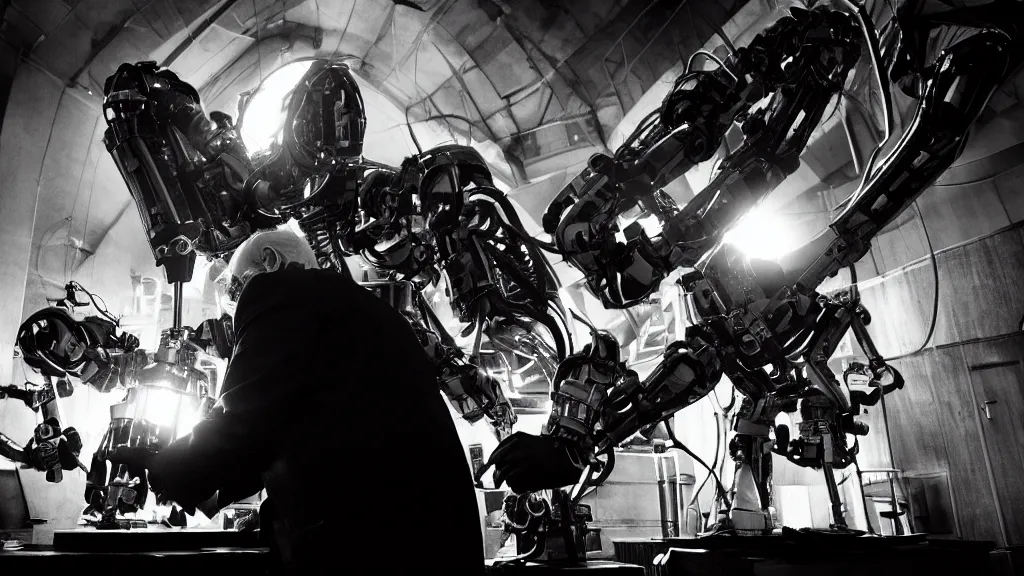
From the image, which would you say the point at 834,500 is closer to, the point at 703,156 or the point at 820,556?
the point at 820,556

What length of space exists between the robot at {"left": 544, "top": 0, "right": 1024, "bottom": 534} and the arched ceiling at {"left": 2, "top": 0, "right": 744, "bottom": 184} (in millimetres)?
1985

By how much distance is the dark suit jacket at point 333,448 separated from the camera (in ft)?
3.58

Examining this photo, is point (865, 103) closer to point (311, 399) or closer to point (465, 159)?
A: point (465, 159)

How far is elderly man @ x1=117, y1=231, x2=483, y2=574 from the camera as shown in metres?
1.09

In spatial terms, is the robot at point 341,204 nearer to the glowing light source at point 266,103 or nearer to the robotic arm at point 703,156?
the robotic arm at point 703,156

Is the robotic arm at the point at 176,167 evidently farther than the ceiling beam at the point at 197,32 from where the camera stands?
No

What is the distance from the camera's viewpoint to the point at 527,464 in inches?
81.5

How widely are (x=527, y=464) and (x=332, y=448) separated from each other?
1.02 m

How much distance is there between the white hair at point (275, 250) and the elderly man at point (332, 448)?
0.51 metres

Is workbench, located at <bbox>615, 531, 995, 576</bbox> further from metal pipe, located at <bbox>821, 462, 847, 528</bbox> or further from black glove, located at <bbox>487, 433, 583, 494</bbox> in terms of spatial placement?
black glove, located at <bbox>487, 433, 583, 494</bbox>

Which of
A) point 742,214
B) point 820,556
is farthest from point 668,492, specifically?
point 820,556

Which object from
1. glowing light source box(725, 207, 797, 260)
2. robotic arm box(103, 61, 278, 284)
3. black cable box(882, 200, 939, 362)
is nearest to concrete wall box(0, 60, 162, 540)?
robotic arm box(103, 61, 278, 284)

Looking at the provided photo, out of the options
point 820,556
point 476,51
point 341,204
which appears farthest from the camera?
point 476,51

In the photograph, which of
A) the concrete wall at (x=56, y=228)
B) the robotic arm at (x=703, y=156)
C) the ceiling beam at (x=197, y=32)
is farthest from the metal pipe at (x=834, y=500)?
the ceiling beam at (x=197, y=32)
